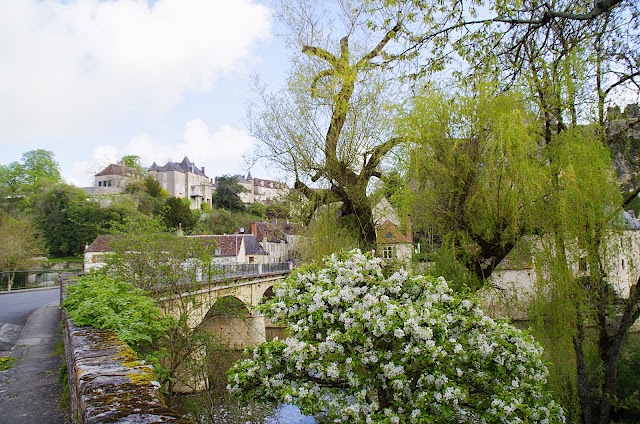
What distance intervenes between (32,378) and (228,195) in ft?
261

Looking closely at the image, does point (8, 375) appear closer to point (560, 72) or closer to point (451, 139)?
point (451, 139)

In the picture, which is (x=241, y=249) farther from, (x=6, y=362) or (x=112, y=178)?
(x=112, y=178)

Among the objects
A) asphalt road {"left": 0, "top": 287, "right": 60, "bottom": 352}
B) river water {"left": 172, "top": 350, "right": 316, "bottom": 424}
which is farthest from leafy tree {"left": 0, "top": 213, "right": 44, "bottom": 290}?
river water {"left": 172, "top": 350, "right": 316, "bottom": 424}

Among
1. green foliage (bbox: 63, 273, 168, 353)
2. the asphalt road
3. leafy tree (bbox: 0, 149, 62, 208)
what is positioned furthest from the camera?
leafy tree (bbox: 0, 149, 62, 208)

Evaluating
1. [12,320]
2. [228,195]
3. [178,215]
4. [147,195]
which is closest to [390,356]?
[12,320]

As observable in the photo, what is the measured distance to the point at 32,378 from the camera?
21.7 ft

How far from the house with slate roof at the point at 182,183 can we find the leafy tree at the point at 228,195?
8294 millimetres

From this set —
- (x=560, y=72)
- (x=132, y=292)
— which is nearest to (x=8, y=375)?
(x=132, y=292)

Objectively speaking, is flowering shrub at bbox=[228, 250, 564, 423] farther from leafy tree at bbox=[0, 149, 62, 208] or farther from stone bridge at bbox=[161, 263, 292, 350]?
leafy tree at bbox=[0, 149, 62, 208]

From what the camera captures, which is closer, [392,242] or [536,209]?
[536,209]

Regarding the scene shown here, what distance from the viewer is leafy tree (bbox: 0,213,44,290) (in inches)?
1367

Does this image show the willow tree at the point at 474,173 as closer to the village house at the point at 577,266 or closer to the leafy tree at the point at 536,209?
the leafy tree at the point at 536,209

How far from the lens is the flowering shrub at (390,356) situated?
5.18 m

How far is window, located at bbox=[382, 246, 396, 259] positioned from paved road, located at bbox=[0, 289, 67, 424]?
23.6 ft
